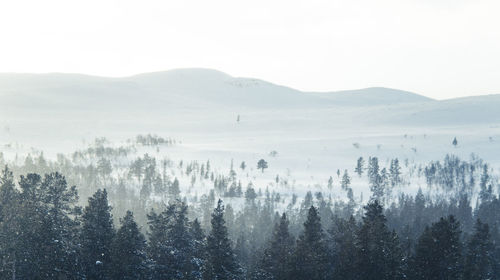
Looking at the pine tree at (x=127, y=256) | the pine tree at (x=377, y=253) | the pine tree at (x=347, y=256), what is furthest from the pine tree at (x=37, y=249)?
the pine tree at (x=377, y=253)

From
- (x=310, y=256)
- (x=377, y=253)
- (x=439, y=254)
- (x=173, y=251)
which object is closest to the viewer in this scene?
(x=439, y=254)

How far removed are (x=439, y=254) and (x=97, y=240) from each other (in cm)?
2455

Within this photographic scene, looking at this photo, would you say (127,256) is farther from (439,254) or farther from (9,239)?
(439,254)

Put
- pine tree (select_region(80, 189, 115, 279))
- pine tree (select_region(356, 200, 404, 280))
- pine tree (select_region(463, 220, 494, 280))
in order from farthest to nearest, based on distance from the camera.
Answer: pine tree (select_region(463, 220, 494, 280))
pine tree (select_region(80, 189, 115, 279))
pine tree (select_region(356, 200, 404, 280))

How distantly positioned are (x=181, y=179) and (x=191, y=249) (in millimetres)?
160179

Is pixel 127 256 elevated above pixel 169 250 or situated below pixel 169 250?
above

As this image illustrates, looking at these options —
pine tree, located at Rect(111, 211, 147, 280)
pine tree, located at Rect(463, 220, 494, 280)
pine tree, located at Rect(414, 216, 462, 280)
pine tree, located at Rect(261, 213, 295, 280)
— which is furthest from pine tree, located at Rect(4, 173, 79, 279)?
pine tree, located at Rect(463, 220, 494, 280)

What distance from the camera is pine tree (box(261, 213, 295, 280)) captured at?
3541 cm

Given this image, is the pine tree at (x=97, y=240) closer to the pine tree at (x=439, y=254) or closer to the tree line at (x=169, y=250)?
the tree line at (x=169, y=250)

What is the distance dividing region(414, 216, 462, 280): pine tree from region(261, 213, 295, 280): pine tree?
9267 mm

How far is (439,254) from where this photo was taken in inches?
1314

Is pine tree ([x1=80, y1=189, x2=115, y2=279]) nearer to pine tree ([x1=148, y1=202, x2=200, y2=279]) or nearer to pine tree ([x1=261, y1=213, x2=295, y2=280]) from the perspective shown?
Result: pine tree ([x1=148, y1=202, x2=200, y2=279])

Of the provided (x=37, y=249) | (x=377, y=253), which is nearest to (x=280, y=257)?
(x=377, y=253)

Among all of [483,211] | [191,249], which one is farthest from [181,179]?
[191,249]
